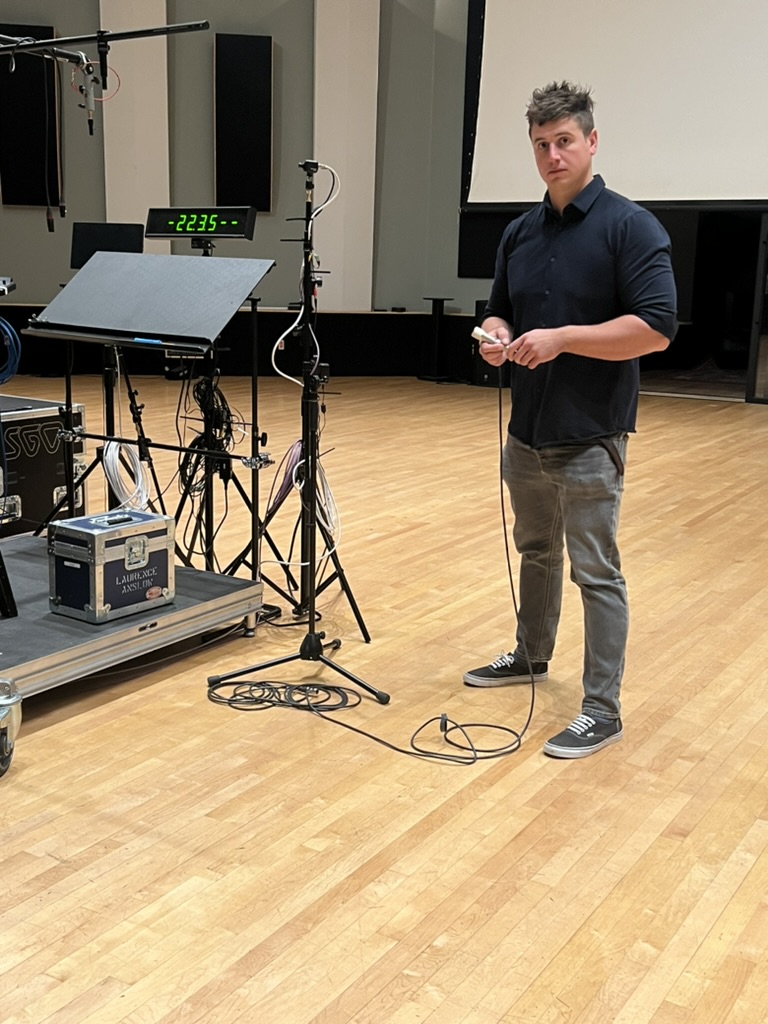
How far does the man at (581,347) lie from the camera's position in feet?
8.43

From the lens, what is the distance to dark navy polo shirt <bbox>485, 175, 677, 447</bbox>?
257 cm

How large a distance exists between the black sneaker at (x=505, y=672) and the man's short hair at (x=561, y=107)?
152 cm

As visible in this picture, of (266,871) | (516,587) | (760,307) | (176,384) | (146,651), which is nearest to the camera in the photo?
(266,871)

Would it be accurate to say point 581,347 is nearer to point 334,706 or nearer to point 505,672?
point 505,672

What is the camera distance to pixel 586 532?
9.00 feet

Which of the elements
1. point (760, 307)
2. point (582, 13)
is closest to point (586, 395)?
point (760, 307)

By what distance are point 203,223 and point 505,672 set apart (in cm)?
178

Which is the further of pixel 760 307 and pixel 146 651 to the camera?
pixel 760 307

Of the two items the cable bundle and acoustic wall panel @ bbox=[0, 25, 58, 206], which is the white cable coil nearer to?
the cable bundle

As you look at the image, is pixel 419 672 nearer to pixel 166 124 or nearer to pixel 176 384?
pixel 176 384

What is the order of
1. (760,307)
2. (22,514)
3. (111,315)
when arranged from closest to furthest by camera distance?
(111,315)
(22,514)
(760,307)

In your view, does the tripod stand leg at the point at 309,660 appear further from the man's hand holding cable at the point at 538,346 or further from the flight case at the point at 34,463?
the flight case at the point at 34,463

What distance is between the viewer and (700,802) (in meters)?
2.57

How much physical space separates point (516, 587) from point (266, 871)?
7.33 ft
